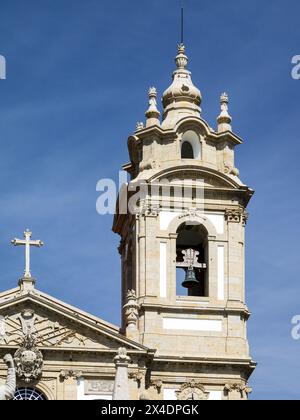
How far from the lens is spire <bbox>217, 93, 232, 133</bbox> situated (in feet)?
235

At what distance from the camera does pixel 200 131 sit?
7106cm

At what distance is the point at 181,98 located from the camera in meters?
72.6

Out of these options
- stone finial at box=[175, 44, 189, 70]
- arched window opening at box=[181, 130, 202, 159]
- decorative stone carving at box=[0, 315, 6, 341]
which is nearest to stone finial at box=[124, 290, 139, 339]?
decorative stone carving at box=[0, 315, 6, 341]

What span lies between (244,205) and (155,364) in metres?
7.98

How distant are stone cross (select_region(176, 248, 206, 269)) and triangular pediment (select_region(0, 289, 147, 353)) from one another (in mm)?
4966

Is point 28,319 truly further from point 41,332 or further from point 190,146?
point 190,146

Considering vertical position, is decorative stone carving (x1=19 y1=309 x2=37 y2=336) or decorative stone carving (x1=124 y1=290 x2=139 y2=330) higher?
decorative stone carving (x1=124 y1=290 x2=139 y2=330)

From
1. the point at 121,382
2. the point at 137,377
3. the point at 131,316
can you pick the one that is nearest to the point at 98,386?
the point at 137,377

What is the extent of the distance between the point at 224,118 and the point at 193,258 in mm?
6183

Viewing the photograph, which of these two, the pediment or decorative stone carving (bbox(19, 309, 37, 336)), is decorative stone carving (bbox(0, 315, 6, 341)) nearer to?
decorative stone carving (bbox(19, 309, 37, 336))

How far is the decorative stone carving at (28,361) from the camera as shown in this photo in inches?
2544

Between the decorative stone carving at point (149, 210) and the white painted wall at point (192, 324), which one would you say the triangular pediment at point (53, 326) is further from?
the decorative stone carving at point (149, 210)

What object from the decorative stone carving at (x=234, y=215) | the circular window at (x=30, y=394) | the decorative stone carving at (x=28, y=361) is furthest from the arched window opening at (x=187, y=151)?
the circular window at (x=30, y=394)
